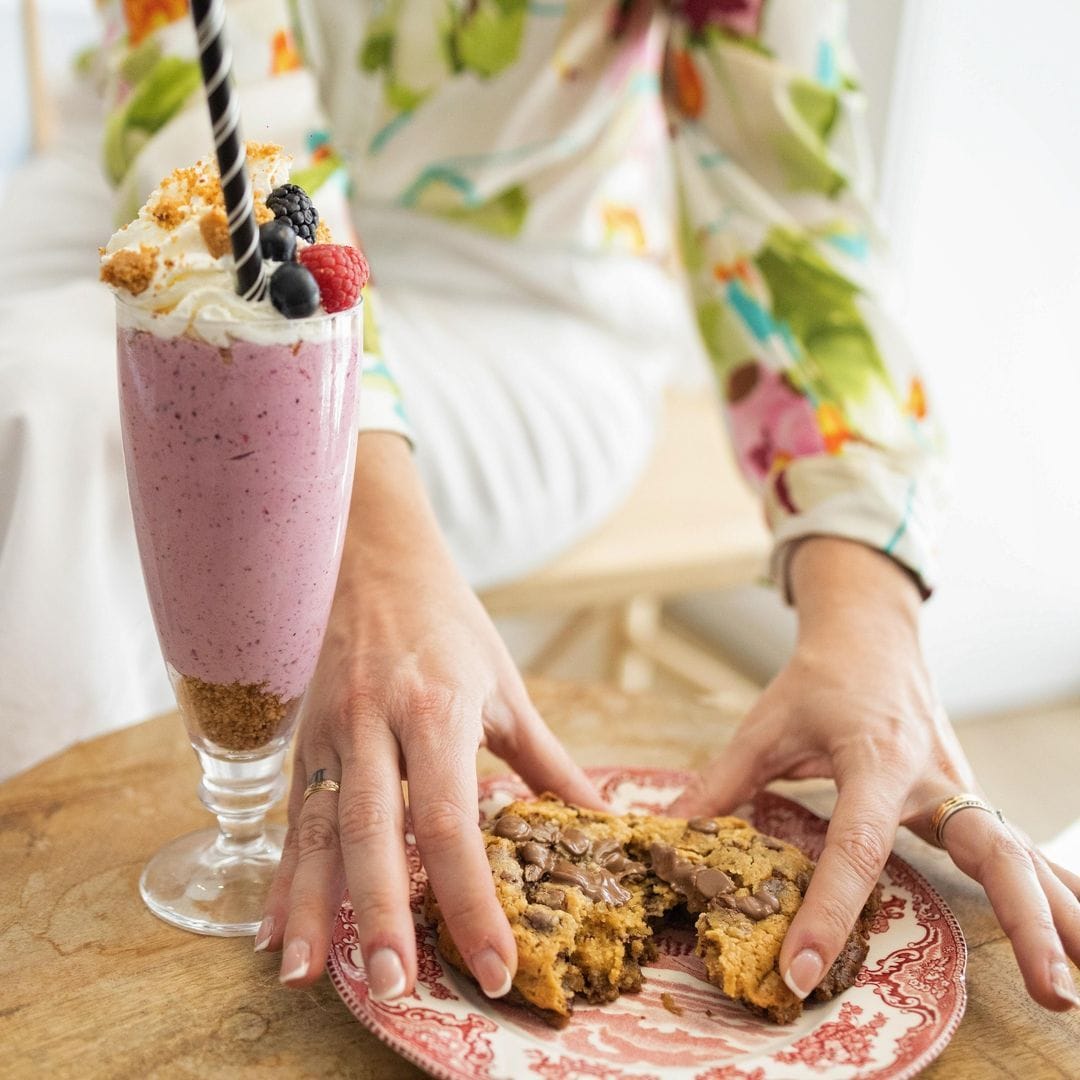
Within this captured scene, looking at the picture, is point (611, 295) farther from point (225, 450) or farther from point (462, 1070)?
point (462, 1070)

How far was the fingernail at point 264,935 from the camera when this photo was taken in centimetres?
75

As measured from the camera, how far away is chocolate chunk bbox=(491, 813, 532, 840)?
78 centimetres

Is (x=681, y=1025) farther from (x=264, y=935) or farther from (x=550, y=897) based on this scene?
(x=264, y=935)

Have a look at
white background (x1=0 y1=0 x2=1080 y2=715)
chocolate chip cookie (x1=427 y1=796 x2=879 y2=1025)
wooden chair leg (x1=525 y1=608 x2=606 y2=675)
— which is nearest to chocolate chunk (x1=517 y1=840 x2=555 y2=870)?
chocolate chip cookie (x1=427 y1=796 x2=879 y2=1025)

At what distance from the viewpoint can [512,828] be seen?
79 centimetres

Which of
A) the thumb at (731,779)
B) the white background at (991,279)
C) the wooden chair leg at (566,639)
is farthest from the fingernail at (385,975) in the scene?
the wooden chair leg at (566,639)

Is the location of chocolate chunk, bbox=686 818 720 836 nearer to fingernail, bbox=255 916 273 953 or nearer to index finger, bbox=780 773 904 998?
index finger, bbox=780 773 904 998

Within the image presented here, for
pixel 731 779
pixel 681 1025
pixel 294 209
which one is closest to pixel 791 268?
pixel 731 779

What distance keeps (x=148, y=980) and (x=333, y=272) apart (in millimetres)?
422

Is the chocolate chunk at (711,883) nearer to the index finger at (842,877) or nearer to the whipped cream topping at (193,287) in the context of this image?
the index finger at (842,877)

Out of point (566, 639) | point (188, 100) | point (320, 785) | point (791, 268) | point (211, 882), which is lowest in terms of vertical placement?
point (566, 639)

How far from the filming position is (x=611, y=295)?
5.70 ft

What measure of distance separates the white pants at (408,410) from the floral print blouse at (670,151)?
7 cm

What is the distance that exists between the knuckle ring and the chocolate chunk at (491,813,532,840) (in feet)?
0.33
